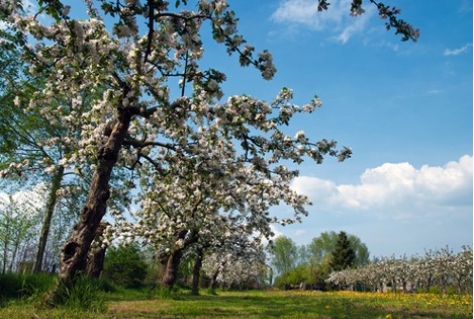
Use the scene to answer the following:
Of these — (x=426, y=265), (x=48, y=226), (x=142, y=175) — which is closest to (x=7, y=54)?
(x=48, y=226)

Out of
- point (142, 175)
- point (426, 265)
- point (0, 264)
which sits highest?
point (142, 175)

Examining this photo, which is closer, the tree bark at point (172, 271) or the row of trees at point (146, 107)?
the row of trees at point (146, 107)

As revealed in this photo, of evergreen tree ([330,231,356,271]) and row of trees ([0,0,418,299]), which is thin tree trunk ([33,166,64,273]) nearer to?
row of trees ([0,0,418,299])

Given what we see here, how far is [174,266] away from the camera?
73.0ft

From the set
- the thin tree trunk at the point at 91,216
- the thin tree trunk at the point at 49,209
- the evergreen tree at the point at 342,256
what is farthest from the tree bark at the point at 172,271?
the evergreen tree at the point at 342,256

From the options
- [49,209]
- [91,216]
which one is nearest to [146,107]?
[91,216]

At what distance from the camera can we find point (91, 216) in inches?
→ 419

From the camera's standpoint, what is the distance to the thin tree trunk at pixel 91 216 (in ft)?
33.1

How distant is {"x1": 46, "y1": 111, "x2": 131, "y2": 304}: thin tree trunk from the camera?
397 inches

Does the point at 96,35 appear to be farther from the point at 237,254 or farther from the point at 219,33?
the point at 237,254

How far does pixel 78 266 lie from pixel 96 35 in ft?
19.1

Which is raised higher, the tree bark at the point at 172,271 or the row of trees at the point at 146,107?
the row of trees at the point at 146,107

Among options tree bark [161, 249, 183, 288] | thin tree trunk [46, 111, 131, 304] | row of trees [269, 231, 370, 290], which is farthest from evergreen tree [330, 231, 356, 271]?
thin tree trunk [46, 111, 131, 304]

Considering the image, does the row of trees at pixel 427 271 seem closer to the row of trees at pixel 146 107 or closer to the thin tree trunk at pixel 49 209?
the row of trees at pixel 146 107
